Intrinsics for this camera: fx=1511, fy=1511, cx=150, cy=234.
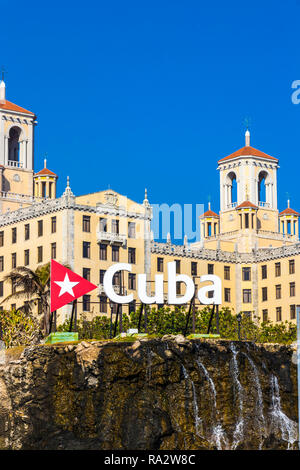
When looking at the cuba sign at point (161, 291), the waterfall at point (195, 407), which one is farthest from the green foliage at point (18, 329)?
the waterfall at point (195, 407)

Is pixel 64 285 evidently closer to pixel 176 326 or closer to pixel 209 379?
pixel 209 379

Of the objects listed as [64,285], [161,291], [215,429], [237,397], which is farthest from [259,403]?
[64,285]

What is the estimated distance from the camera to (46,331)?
16525 centimetres

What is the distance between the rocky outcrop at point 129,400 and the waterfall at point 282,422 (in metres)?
0.25

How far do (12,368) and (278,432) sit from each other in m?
27.1

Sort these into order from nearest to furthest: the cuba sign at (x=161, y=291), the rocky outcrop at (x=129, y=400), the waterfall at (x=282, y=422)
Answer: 1. the rocky outcrop at (x=129, y=400)
2. the waterfall at (x=282, y=422)
3. the cuba sign at (x=161, y=291)

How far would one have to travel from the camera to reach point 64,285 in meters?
154

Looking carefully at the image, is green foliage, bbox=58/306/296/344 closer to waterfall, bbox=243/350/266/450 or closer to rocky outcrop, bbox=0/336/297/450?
waterfall, bbox=243/350/266/450

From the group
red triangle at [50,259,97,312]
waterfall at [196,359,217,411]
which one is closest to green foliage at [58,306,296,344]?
red triangle at [50,259,97,312]

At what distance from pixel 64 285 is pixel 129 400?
1557 cm

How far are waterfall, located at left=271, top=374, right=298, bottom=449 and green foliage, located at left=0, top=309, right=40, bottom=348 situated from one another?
2810 cm

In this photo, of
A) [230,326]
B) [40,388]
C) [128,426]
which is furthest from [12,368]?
[230,326]

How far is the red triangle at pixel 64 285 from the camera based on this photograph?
153m

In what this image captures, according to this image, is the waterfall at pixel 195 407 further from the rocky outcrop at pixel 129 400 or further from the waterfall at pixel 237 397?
the waterfall at pixel 237 397
